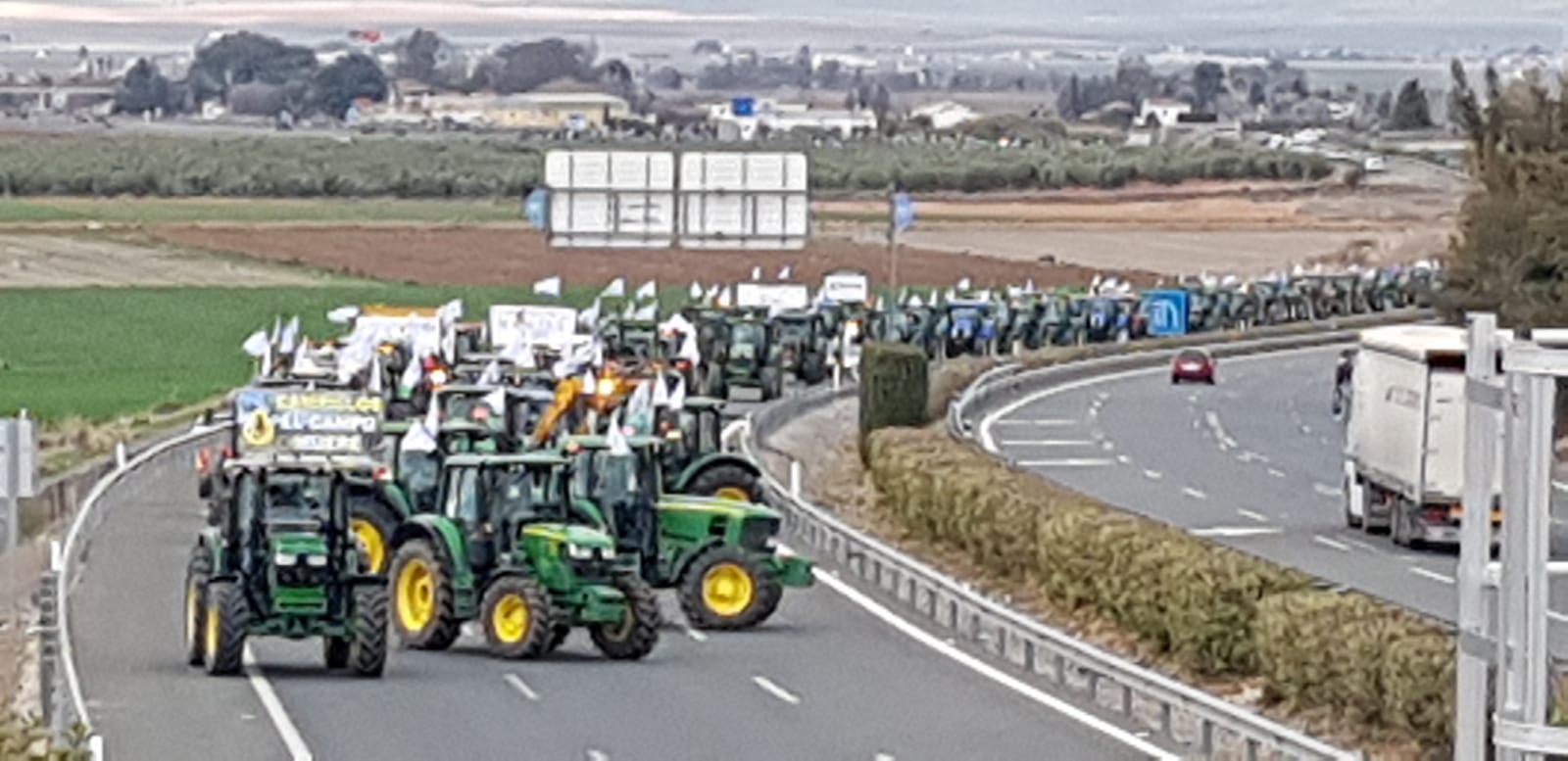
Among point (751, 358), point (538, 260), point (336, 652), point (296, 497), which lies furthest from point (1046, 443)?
point (538, 260)

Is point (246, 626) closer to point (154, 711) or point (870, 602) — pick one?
point (154, 711)

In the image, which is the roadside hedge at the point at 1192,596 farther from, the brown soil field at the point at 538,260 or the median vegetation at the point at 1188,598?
the brown soil field at the point at 538,260

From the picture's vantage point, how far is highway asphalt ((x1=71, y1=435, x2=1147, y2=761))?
2775cm

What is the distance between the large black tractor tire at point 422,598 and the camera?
32531 millimetres

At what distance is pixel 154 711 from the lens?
29281mm

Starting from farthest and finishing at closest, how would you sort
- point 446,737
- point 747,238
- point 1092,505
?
1. point 747,238
2. point 1092,505
3. point 446,737

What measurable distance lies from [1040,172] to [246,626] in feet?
490

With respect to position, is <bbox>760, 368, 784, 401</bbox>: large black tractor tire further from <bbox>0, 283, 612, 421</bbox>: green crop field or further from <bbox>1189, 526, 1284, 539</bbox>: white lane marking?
<bbox>1189, 526, 1284, 539</bbox>: white lane marking

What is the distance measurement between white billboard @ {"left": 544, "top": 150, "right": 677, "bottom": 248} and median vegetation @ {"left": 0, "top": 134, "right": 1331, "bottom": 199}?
77831 millimetres

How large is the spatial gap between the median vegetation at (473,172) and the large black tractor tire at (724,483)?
113532mm

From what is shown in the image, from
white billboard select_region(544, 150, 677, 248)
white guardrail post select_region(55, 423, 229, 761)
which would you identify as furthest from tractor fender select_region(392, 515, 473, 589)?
white billboard select_region(544, 150, 677, 248)

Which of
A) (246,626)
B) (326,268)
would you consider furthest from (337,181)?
(246,626)

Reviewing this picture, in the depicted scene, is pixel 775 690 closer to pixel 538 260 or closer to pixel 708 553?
pixel 708 553

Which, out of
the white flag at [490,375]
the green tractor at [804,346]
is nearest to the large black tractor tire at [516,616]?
the white flag at [490,375]
